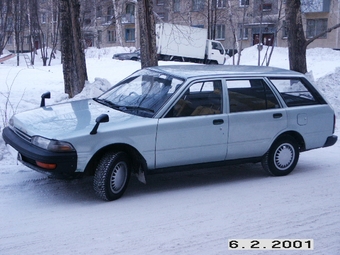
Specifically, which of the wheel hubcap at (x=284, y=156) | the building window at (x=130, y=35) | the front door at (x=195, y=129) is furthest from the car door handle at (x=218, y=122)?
A: the building window at (x=130, y=35)

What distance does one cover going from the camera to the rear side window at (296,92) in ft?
24.9

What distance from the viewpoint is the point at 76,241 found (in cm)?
503

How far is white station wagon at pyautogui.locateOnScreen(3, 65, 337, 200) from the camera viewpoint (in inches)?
236

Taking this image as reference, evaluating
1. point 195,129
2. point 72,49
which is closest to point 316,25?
point 72,49

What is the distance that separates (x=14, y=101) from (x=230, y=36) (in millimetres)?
39446

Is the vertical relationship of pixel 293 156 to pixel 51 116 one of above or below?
below

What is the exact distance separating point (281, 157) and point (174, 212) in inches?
91.0

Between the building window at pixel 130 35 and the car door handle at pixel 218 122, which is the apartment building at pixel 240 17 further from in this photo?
the car door handle at pixel 218 122

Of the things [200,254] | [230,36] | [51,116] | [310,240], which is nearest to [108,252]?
[200,254]

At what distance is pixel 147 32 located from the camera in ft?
40.2

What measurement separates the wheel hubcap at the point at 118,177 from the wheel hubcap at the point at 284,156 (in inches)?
95.0

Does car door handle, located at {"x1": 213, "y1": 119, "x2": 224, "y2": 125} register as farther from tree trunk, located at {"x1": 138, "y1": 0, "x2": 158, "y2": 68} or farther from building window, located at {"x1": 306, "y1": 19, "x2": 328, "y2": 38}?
building window, located at {"x1": 306, "y1": 19, "x2": 328, "y2": 38}

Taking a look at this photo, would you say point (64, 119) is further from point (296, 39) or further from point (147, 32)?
point (296, 39)

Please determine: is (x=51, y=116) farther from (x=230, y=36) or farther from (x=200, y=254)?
(x=230, y=36)
